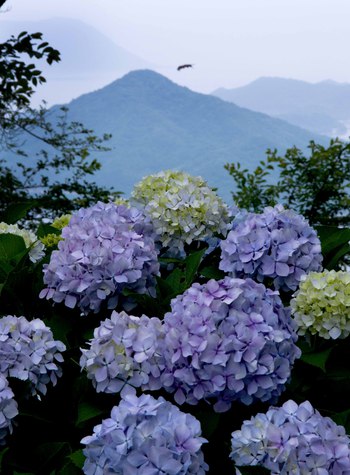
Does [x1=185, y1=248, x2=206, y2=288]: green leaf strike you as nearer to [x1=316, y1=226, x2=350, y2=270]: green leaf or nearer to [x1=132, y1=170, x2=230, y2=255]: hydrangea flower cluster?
[x1=132, y1=170, x2=230, y2=255]: hydrangea flower cluster

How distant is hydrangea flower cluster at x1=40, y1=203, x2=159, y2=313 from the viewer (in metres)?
2.60

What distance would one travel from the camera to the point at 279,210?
2986 millimetres

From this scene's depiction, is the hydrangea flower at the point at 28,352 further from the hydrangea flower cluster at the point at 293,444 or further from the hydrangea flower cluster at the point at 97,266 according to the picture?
the hydrangea flower cluster at the point at 293,444

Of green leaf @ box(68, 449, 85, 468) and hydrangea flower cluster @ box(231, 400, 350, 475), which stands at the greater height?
hydrangea flower cluster @ box(231, 400, 350, 475)

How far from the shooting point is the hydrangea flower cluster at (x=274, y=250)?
2744mm

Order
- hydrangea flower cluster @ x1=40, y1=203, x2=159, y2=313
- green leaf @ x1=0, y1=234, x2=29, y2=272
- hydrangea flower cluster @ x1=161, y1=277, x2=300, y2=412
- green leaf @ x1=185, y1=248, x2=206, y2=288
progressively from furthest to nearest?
green leaf @ x1=0, y1=234, x2=29, y2=272
green leaf @ x1=185, y1=248, x2=206, y2=288
hydrangea flower cluster @ x1=40, y1=203, x2=159, y2=313
hydrangea flower cluster @ x1=161, y1=277, x2=300, y2=412

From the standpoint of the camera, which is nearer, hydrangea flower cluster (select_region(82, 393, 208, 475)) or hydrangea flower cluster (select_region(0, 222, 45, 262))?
hydrangea flower cluster (select_region(82, 393, 208, 475))

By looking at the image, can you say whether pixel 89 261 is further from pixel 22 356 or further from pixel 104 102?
pixel 104 102

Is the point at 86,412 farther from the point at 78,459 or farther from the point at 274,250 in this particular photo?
the point at 274,250

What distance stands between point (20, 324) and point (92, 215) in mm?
756

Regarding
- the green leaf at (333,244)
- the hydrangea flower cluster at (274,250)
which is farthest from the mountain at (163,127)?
the hydrangea flower cluster at (274,250)

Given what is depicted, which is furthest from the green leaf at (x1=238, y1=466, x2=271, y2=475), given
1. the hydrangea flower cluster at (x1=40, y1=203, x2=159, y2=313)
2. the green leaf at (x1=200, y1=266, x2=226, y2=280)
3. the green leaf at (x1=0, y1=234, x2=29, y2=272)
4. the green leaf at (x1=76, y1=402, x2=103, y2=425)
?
the green leaf at (x1=0, y1=234, x2=29, y2=272)

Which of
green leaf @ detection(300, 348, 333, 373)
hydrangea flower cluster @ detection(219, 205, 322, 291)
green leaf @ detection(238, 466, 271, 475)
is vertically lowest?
green leaf @ detection(238, 466, 271, 475)

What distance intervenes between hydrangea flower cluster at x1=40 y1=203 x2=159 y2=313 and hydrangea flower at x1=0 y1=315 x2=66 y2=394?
0.97ft
